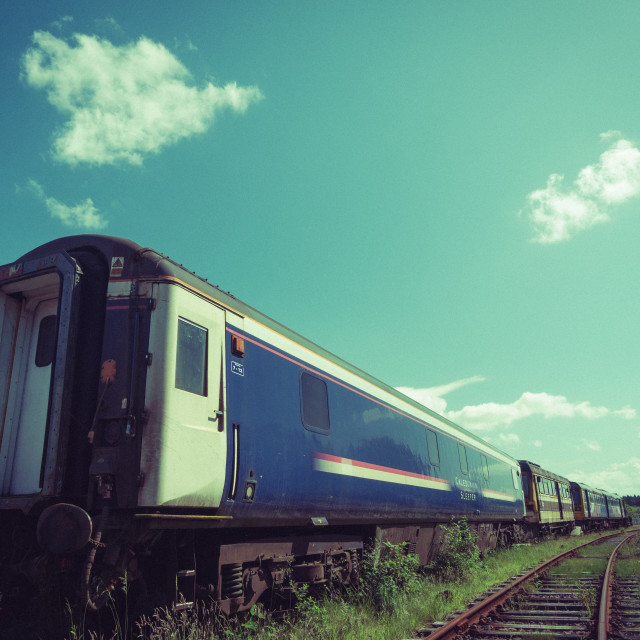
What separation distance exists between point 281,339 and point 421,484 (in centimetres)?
488

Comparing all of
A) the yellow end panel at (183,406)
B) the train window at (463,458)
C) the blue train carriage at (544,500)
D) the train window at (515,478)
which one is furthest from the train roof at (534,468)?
the yellow end panel at (183,406)

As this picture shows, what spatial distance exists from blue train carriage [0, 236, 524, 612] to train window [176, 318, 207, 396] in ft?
0.04

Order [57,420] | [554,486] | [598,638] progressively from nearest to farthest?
[57,420] → [598,638] → [554,486]

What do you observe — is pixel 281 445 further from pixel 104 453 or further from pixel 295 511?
pixel 104 453

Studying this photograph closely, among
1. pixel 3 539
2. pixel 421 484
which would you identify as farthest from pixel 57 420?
pixel 421 484

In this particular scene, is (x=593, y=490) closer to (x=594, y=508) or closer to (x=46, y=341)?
(x=594, y=508)

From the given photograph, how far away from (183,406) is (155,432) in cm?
36

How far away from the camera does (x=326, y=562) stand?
6.96 metres

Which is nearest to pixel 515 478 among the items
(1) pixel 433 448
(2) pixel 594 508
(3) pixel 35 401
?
(1) pixel 433 448

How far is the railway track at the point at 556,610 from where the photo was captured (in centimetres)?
617

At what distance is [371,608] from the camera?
7020 millimetres

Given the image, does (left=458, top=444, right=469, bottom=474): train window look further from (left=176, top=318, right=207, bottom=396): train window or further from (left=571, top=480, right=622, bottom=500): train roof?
(left=571, top=480, right=622, bottom=500): train roof

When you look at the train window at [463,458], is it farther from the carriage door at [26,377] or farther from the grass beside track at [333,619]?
the carriage door at [26,377]

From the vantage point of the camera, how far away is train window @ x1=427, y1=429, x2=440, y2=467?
35.8 feet
